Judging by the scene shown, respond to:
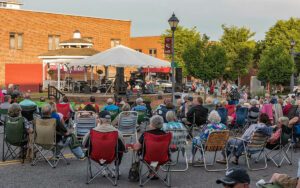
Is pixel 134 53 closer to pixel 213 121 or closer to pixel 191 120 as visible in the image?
pixel 191 120

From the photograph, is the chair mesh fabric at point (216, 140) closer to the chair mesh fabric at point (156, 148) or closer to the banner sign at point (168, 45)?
the chair mesh fabric at point (156, 148)

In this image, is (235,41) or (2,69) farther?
(235,41)

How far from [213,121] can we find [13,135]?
4.30m

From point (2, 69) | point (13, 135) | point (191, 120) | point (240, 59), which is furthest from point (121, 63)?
point (240, 59)

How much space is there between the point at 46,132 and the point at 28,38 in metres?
35.1

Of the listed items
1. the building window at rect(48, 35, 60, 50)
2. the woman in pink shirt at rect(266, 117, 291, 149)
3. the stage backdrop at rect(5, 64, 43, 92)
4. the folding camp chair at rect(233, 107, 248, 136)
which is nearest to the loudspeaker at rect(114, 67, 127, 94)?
the folding camp chair at rect(233, 107, 248, 136)

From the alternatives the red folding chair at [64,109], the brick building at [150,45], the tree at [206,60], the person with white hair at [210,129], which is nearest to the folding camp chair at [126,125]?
the person with white hair at [210,129]

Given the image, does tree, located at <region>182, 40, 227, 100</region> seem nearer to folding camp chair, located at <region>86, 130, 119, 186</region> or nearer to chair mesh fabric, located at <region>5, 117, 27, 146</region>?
chair mesh fabric, located at <region>5, 117, 27, 146</region>

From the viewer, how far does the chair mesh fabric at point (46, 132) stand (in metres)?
8.12

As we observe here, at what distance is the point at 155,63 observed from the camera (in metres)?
21.9

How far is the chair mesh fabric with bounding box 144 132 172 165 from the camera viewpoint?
7.02 m

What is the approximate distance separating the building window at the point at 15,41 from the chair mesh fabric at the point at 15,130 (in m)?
33.7

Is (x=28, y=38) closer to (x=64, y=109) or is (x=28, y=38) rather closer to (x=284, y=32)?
(x=64, y=109)

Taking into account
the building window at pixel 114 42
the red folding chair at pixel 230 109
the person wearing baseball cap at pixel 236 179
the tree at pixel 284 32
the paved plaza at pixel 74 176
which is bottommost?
the paved plaza at pixel 74 176
